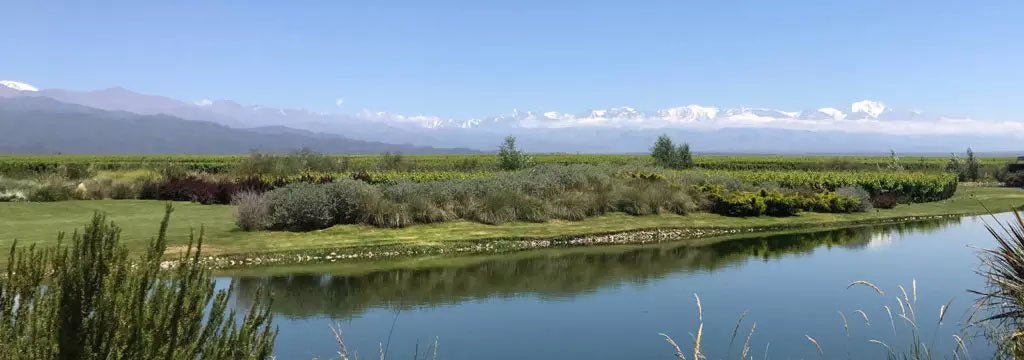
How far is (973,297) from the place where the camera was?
46.0 feet

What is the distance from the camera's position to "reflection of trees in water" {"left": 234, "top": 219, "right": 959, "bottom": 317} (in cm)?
1423

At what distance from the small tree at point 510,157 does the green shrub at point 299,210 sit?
19.4m

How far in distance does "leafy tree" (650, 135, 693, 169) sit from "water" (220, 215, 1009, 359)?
2562cm

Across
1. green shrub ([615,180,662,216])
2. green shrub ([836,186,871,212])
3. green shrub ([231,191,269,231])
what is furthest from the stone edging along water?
green shrub ([836,186,871,212])

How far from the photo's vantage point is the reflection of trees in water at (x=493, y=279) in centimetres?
1423

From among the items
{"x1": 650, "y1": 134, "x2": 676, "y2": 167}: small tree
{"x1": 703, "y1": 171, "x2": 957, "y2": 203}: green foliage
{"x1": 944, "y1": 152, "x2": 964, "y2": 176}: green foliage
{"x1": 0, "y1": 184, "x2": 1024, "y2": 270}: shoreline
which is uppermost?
{"x1": 650, "y1": 134, "x2": 676, "y2": 167}: small tree

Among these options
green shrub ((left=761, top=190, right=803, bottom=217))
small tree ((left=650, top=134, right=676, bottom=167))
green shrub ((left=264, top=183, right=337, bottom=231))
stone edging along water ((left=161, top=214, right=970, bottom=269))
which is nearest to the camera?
stone edging along water ((left=161, top=214, right=970, bottom=269))

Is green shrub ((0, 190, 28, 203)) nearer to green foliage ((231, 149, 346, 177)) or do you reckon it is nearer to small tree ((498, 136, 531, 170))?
green foliage ((231, 149, 346, 177))

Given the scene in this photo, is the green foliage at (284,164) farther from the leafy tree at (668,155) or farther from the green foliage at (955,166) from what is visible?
the green foliage at (955,166)

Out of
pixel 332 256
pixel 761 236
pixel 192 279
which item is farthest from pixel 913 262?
pixel 192 279

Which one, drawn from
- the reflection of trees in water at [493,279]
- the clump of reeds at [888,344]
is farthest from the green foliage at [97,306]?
the reflection of trees in water at [493,279]

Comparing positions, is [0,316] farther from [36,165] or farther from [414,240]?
[36,165]

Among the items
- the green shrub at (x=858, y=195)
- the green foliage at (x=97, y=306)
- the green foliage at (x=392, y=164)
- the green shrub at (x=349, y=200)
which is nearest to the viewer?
the green foliage at (x=97, y=306)

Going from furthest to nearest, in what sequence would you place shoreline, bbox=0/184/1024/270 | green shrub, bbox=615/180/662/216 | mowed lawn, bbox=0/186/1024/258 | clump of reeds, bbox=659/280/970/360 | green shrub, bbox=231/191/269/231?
green shrub, bbox=615/180/662/216 < green shrub, bbox=231/191/269/231 < mowed lawn, bbox=0/186/1024/258 < shoreline, bbox=0/184/1024/270 < clump of reeds, bbox=659/280/970/360
